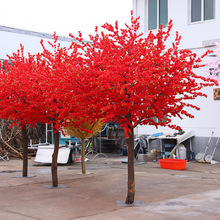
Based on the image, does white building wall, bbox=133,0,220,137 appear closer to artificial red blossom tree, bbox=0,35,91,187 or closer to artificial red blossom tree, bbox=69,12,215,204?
artificial red blossom tree, bbox=0,35,91,187

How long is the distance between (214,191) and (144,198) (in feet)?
6.91

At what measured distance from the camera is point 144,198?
9852 mm

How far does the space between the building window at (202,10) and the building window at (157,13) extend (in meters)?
1.54

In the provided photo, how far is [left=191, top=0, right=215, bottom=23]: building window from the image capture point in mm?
18922

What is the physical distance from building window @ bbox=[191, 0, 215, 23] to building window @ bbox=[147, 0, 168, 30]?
154 cm

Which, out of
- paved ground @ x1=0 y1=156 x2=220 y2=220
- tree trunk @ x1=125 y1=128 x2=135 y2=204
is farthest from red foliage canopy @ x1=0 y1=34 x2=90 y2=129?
paved ground @ x1=0 y1=156 x2=220 y2=220

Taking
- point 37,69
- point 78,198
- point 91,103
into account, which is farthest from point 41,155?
point 91,103

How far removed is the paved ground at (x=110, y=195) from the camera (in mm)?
8125

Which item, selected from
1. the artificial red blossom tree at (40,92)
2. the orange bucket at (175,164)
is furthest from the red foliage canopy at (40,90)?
the orange bucket at (175,164)

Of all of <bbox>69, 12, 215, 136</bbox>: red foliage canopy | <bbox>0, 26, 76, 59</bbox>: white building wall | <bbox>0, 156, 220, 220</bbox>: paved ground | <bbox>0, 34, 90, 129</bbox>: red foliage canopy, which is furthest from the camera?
<bbox>0, 26, 76, 59</bbox>: white building wall

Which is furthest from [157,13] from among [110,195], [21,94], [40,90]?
[110,195]

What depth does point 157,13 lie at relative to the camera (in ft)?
68.7

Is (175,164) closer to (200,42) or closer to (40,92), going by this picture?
(200,42)

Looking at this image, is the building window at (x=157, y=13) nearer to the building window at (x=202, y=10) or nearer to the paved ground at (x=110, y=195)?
the building window at (x=202, y=10)
